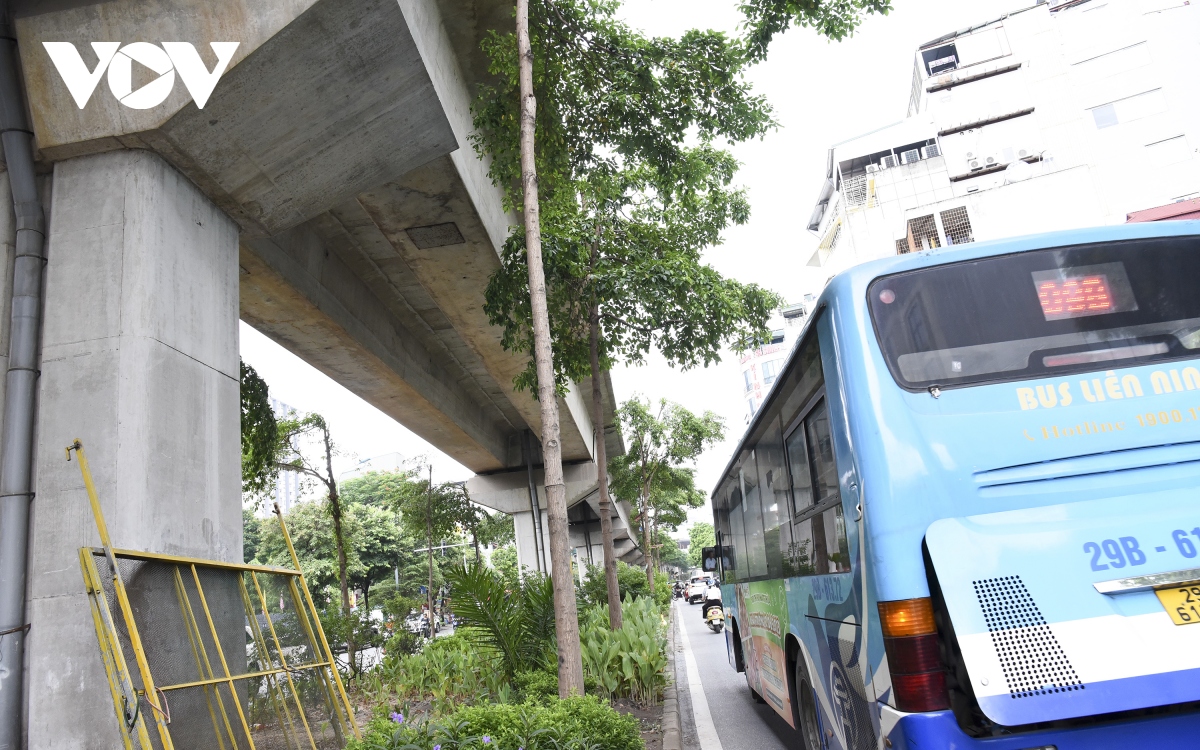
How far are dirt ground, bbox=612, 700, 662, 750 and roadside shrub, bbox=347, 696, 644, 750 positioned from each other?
1.54m

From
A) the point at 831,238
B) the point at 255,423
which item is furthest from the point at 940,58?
the point at 255,423

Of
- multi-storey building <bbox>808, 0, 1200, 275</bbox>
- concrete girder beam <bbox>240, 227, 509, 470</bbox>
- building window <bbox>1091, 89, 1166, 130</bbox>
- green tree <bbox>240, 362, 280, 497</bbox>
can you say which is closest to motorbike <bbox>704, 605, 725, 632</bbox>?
concrete girder beam <bbox>240, 227, 509, 470</bbox>

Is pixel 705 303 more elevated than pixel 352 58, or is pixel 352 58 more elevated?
pixel 352 58

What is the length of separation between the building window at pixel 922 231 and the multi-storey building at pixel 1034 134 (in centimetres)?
8

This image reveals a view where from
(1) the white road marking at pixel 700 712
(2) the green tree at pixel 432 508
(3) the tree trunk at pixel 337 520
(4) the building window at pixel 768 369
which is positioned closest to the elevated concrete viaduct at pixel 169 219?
(1) the white road marking at pixel 700 712

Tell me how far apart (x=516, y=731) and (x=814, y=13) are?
7380 millimetres

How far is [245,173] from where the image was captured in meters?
6.38

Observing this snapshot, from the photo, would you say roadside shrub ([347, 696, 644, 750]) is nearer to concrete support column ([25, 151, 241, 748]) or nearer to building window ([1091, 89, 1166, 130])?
concrete support column ([25, 151, 241, 748])

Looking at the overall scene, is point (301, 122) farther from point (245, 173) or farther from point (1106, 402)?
point (1106, 402)

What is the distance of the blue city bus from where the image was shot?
301 centimetres

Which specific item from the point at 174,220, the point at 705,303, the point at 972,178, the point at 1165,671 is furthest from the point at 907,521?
the point at 972,178

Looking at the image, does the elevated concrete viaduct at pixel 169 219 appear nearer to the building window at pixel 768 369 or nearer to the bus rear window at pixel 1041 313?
the bus rear window at pixel 1041 313

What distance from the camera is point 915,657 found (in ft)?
10.5

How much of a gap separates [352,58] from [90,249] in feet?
7.52
